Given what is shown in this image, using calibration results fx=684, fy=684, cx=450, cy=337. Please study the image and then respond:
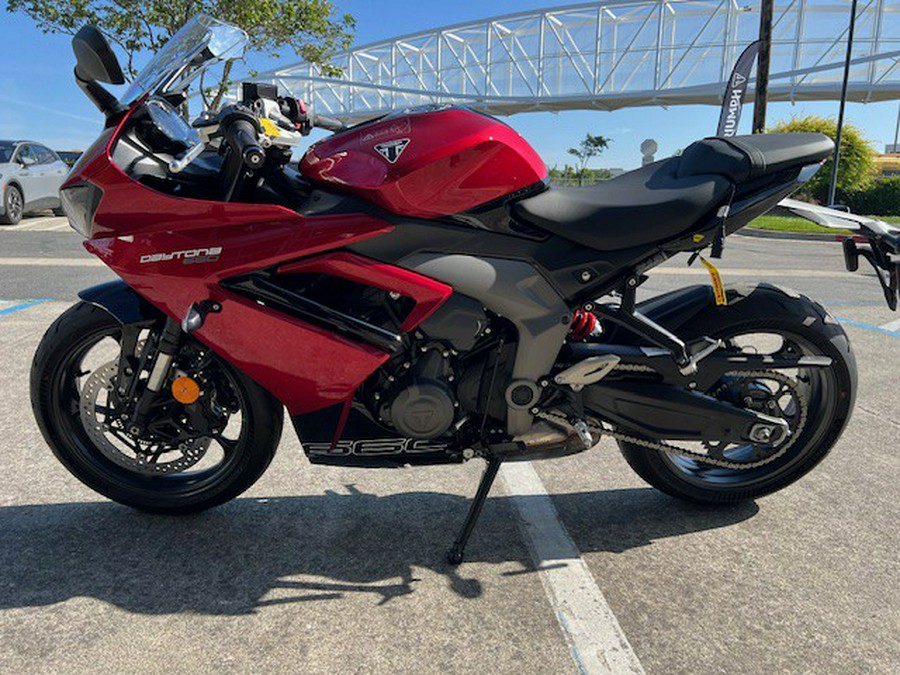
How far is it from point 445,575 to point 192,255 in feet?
4.28

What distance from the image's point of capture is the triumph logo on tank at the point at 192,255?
83.7 inches

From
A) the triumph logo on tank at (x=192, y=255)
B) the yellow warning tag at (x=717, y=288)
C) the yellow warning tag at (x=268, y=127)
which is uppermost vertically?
the yellow warning tag at (x=268, y=127)

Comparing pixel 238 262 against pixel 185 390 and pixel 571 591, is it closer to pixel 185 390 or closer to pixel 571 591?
pixel 185 390

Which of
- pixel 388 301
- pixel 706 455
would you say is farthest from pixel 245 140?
pixel 706 455

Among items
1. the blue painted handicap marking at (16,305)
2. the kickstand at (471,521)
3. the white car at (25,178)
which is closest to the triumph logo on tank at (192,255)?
the kickstand at (471,521)

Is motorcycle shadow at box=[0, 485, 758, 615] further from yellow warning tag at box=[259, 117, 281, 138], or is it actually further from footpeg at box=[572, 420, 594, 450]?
yellow warning tag at box=[259, 117, 281, 138]

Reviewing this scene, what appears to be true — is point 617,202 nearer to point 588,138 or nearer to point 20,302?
point 20,302

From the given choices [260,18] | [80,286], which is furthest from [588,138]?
[80,286]

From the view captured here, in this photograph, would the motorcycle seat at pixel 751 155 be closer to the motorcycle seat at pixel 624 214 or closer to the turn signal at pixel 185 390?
the motorcycle seat at pixel 624 214

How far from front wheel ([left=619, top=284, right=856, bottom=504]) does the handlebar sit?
1.52 meters

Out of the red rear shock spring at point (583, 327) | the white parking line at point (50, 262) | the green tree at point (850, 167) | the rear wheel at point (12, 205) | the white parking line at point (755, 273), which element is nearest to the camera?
the red rear shock spring at point (583, 327)

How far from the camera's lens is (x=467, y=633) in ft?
6.42

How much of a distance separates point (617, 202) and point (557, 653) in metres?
1.36

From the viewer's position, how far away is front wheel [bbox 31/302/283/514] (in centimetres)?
234
